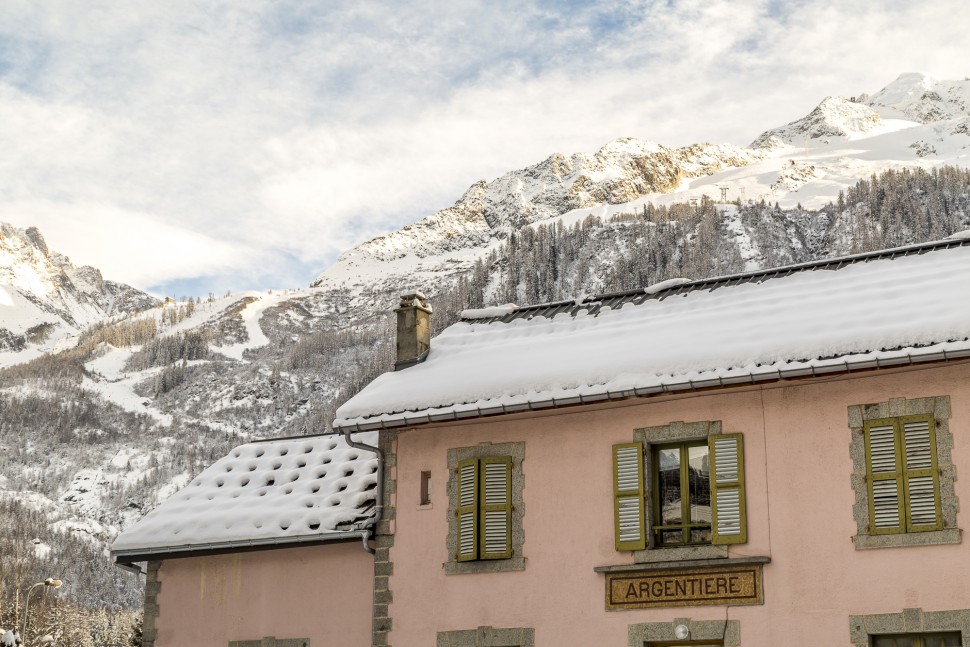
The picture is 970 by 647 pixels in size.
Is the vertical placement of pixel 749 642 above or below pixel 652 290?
below

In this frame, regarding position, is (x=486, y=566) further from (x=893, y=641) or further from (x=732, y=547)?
(x=893, y=641)

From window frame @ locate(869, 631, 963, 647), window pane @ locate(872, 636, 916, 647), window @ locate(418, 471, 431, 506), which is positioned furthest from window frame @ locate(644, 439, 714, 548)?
window @ locate(418, 471, 431, 506)

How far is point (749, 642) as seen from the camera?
16.9 m

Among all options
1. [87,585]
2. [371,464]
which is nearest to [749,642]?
[371,464]

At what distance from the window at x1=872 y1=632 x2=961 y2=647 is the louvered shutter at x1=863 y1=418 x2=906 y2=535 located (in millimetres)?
1341

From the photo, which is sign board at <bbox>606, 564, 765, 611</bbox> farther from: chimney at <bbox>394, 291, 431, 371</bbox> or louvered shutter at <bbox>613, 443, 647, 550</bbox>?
chimney at <bbox>394, 291, 431, 371</bbox>

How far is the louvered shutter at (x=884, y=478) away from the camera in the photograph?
53.6 feet

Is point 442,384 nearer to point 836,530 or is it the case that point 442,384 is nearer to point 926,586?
point 836,530

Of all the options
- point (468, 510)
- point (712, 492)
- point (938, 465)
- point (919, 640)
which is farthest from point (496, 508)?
point (938, 465)

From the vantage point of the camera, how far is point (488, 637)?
18.8m

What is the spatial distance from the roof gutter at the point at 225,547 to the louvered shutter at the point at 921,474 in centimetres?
851

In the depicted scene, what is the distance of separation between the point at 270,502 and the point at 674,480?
7.84m

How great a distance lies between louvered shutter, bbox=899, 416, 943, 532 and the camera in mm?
16109

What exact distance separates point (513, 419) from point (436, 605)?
3134 millimetres
